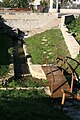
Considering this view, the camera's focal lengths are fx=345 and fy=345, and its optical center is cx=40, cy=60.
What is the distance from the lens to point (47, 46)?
27.4 m

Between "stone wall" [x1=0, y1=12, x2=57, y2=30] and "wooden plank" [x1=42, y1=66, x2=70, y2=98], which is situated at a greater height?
"wooden plank" [x1=42, y1=66, x2=70, y2=98]

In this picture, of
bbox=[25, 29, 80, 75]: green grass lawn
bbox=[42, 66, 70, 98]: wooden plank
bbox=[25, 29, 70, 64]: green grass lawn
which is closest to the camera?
bbox=[42, 66, 70, 98]: wooden plank

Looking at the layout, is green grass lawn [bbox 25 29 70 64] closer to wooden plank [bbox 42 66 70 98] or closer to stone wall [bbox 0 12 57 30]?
stone wall [bbox 0 12 57 30]

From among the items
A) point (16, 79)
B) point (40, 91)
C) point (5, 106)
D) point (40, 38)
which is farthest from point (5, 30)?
point (5, 106)

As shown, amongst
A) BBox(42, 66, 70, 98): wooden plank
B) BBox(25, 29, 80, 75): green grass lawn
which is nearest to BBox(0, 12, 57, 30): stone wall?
BBox(25, 29, 80, 75): green grass lawn

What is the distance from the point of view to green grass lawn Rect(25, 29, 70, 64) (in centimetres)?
2413

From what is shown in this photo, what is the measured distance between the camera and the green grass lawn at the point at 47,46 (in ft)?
79.2

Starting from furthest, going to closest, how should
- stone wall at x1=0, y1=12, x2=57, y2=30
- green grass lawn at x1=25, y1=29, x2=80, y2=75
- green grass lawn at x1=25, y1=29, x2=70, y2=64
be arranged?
stone wall at x1=0, y1=12, x2=57, y2=30
green grass lawn at x1=25, y1=29, x2=70, y2=64
green grass lawn at x1=25, y1=29, x2=80, y2=75

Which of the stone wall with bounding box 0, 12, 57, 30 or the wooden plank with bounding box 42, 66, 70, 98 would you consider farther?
the stone wall with bounding box 0, 12, 57, 30

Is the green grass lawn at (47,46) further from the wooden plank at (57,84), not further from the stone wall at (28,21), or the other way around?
the wooden plank at (57,84)

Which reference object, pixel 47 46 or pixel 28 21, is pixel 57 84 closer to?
pixel 47 46

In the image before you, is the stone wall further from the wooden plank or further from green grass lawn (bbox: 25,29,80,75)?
the wooden plank

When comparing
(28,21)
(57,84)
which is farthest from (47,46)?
(57,84)

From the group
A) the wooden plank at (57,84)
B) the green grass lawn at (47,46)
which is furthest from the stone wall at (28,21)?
the wooden plank at (57,84)
